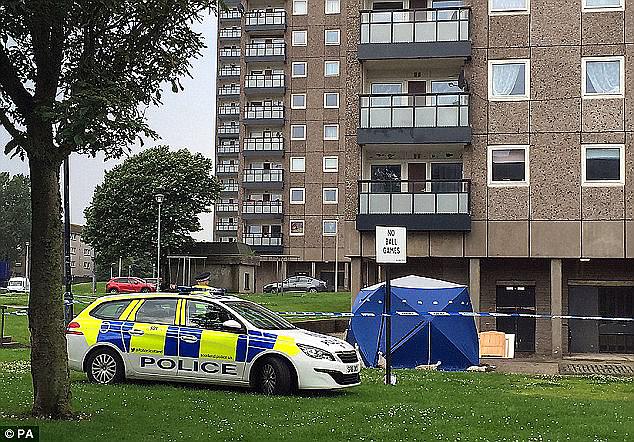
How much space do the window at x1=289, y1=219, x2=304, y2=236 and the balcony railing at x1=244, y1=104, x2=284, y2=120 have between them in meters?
8.32

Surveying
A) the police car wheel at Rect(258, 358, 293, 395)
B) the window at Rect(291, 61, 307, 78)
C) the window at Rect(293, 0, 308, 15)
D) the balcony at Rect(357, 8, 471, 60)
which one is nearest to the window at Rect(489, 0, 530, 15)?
the balcony at Rect(357, 8, 471, 60)

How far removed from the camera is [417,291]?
78.4ft

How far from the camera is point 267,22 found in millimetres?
82625

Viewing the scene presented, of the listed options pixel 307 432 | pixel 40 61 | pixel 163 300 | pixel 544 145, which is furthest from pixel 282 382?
pixel 544 145

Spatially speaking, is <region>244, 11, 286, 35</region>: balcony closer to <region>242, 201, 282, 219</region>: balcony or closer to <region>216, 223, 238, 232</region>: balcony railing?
<region>242, 201, 282, 219</region>: balcony

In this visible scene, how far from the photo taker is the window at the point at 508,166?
31562mm

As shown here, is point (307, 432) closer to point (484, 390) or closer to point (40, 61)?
point (40, 61)

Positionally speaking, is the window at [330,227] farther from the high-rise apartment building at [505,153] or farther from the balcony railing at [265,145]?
the high-rise apartment building at [505,153]

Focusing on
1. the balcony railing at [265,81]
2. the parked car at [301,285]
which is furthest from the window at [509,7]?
the balcony railing at [265,81]

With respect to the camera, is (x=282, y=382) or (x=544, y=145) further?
(x=544, y=145)

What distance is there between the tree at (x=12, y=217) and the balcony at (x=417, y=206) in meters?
94.1

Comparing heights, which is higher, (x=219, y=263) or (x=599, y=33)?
(x=599, y=33)

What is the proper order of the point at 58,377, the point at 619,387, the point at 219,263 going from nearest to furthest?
the point at 58,377 < the point at 619,387 < the point at 219,263

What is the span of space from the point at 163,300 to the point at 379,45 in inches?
741
